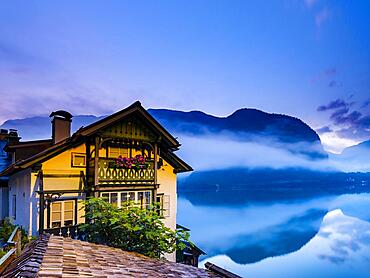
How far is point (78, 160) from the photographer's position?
43.5 ft

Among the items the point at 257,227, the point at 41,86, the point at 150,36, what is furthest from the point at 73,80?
the point at 257,227

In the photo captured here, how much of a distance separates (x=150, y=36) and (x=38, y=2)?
45.9 feet

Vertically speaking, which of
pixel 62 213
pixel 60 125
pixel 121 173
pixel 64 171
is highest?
pixel 60 125

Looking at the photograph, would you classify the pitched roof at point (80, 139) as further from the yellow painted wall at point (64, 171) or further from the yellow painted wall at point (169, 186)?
the yellow painted wall at point (169, 186)

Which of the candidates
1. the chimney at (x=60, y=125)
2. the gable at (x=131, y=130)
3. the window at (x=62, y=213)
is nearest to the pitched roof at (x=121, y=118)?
the gable at (x=131, y=130)

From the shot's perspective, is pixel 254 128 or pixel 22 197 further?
pixel 254 128

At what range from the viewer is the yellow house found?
12094mm

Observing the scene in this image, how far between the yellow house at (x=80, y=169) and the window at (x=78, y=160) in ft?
0.13

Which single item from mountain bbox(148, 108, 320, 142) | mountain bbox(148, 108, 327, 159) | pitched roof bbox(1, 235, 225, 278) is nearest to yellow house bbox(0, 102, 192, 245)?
pitched roof bbox(1, 235, 225, 278)

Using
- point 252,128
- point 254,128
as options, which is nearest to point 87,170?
point 252,128

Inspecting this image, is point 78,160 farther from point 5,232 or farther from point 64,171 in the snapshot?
point 5,232

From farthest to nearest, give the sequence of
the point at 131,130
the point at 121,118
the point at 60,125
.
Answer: the point at 131,130, the point at 60,125, the point at 121,118

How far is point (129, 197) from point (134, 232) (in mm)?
5376

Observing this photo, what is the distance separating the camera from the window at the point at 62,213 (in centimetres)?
1232
